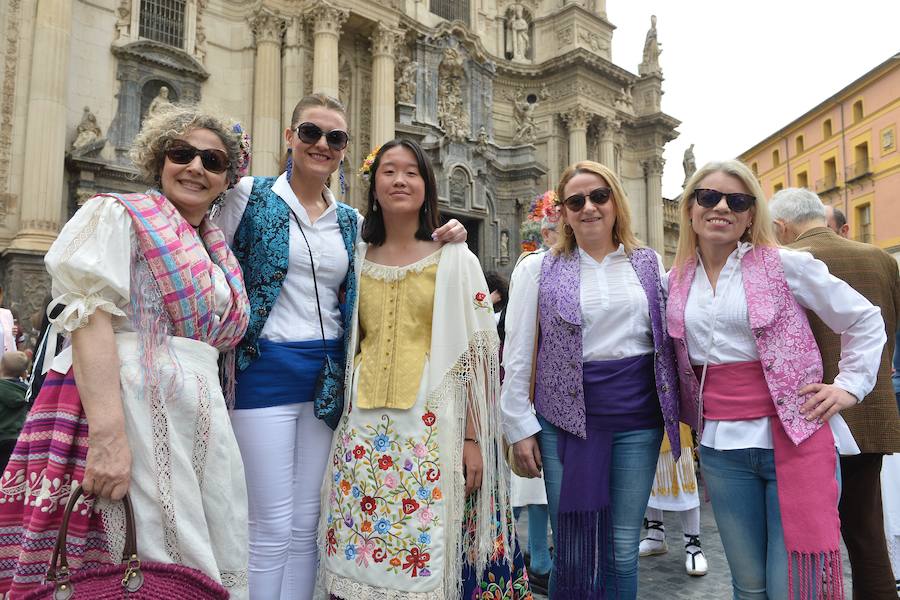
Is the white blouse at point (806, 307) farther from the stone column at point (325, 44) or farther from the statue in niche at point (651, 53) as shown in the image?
the statue in niche at point (651, 53)

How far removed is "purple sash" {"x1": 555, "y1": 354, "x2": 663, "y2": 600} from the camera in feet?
9.22

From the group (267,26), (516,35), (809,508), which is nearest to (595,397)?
(809,508)

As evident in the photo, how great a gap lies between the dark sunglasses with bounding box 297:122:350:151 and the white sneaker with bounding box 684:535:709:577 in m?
4.03

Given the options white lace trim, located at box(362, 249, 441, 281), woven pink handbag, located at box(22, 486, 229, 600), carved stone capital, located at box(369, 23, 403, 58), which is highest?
carved stone capital, located at box(369, 23, 403, 58)

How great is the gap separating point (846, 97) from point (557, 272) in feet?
123

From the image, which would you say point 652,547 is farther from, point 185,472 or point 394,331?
point 185,472

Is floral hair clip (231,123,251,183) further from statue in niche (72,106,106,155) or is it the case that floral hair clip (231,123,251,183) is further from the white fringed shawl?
statue in niche (72,106,106,155)

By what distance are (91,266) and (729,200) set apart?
2644mm

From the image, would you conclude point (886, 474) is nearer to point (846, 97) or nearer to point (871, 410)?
point (871, 410)

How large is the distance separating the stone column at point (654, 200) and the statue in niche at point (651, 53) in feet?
15.6

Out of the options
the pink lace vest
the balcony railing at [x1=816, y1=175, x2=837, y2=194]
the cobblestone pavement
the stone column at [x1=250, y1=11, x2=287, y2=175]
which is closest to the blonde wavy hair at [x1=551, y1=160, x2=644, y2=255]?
the pink lace vest

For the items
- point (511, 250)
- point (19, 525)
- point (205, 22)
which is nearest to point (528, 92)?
point (511, 250)

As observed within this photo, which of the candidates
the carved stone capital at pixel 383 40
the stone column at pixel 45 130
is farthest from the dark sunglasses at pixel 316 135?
the carved stone capital at pixel 383 40

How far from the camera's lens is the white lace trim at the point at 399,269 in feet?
9.16
